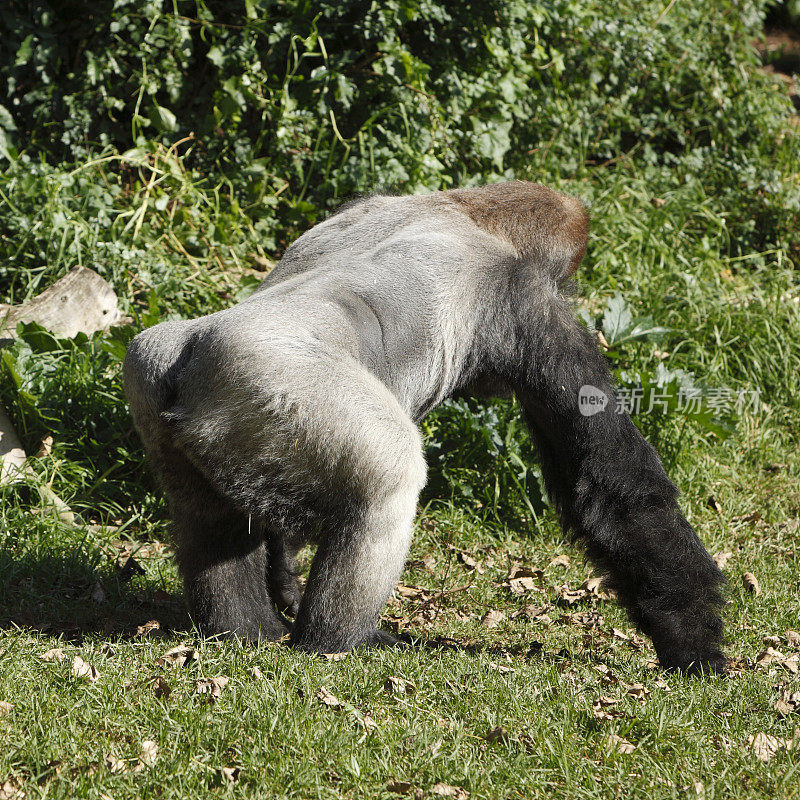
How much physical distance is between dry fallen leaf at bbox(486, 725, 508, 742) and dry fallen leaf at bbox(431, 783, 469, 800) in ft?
0.83

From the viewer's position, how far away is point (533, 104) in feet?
23.9

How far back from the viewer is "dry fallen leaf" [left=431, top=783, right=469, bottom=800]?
2506mm

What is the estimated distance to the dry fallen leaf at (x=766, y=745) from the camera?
2.75 meters

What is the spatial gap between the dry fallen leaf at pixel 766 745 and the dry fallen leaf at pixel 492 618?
1.43 meters

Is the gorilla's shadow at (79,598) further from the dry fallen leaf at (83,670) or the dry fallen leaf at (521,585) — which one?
the dry fallen leaf at (521,585)

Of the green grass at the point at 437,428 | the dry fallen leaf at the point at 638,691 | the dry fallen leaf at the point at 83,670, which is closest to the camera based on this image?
the green grass at the point at 437,428

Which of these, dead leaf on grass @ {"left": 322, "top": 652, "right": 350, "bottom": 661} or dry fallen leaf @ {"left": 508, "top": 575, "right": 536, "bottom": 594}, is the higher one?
dead leaf on grass @ {"left": 322, "top": 652, "right": 350, "bottom": 661}

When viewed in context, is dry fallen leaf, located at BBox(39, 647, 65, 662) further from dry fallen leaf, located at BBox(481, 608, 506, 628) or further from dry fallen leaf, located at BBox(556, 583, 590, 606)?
dry fallen leaf, located at BBox(556, 583, 590, 606)

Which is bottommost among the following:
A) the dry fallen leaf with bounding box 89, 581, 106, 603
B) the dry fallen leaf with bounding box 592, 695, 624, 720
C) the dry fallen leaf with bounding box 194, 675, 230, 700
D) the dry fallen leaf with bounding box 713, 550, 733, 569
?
the dry fallen leaf with bounding box 89, 581, 106, 603

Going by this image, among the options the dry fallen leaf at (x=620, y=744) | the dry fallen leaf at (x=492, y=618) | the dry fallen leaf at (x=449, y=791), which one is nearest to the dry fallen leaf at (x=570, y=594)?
the dry fallen leaf at (x=492, y=618)

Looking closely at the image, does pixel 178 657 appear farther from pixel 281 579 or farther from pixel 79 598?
pixel 79 598

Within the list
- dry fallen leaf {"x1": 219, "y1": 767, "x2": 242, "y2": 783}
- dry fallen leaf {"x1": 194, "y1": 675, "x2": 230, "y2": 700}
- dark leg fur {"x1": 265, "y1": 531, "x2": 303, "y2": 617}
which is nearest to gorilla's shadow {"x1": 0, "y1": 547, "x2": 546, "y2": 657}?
dark leg fur {"x1": 265, "y1": 531, "x2": 303, "y2": 617}

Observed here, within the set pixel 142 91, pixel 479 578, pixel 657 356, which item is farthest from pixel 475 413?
pixel 142 91

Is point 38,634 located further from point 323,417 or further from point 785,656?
point 785,656
